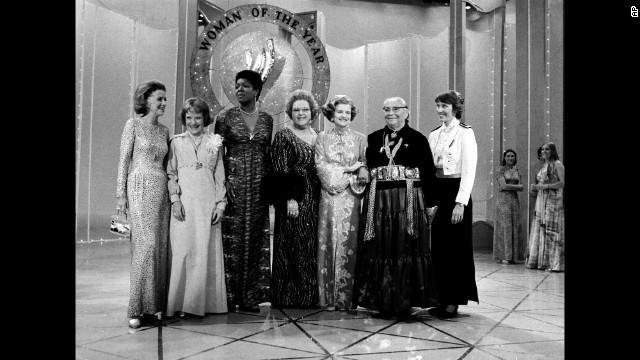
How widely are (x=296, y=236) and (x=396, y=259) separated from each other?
74 centimetres

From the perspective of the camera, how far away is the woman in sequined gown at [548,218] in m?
6.20

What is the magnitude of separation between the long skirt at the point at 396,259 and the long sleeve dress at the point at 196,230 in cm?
93

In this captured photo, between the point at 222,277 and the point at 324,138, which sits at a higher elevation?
the point at 324,138

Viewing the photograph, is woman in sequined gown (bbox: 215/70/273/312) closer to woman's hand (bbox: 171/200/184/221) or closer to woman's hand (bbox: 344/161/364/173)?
woman's hand (bbox: 171/200/184/221)

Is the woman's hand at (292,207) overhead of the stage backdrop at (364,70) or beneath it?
beneath

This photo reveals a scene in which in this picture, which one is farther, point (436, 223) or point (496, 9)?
point (496, 9)

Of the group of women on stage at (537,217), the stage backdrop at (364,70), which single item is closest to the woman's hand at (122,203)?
the stage backdrop at (364,70)

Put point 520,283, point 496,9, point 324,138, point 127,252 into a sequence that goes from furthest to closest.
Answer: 1. point 496,9
2. point 127,252
3. point 520,283
4. point 324,138

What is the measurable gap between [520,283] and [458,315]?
177 cm

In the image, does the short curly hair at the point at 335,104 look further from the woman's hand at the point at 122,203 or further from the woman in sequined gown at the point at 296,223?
the woman's hand at the point at 122,203
